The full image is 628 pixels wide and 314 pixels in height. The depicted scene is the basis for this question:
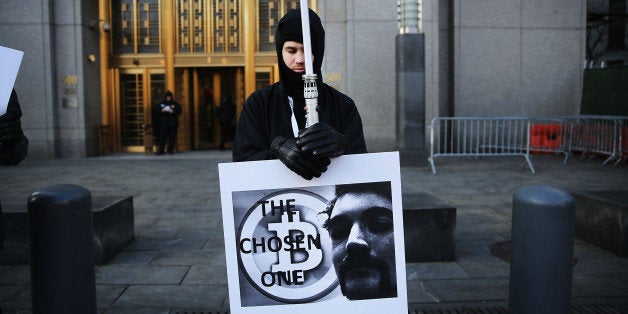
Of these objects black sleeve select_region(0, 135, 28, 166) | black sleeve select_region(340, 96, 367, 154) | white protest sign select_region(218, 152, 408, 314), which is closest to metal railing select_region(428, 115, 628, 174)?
black sleeve select_region(340, 96, 367, 154)

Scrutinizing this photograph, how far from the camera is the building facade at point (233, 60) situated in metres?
12.7

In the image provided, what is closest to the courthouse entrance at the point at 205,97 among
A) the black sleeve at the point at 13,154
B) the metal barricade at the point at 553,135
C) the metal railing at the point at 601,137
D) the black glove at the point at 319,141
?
the metal barricade at the point at 553,135

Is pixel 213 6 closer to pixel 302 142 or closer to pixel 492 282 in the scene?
pixel 492 282

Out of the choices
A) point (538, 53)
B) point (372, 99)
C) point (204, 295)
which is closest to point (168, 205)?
point (204, 295)

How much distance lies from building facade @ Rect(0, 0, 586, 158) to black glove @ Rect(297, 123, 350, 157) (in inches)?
432

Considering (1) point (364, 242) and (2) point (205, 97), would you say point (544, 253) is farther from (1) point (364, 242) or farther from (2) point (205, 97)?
(2) point (205, 97)

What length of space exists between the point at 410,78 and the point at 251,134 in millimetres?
8605

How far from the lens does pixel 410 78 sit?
418 inches

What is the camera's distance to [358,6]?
41.7 ft

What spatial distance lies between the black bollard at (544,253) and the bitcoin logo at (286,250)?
4.28ft

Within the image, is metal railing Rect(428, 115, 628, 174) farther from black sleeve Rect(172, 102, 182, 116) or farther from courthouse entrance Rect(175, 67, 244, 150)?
black sleeve Rect(172, 102, 182, 116)

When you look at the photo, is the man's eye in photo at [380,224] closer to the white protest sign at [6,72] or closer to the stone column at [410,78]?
the white protest sign at [6,72]

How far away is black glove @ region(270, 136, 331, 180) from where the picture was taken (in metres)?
1.96

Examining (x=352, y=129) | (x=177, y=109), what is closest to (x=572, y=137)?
(x=177, y=109)
